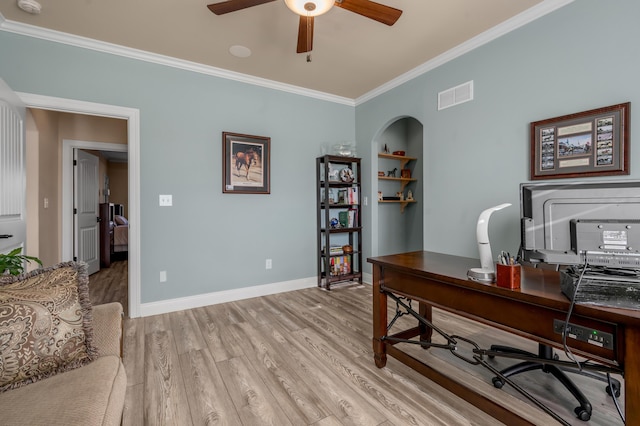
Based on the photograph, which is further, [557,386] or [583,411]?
[557,386]

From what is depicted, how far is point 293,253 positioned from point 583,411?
3.07 metres

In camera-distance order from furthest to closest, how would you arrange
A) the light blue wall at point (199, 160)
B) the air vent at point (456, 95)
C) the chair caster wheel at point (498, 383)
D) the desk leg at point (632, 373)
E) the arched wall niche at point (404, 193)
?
the arched wall niche at point (404, 193)
the air vent at point (456, 95)
the light blue wall at point (199, 160)
the chair caster wheel at point (498, 383)
the desk leg at point (632, 373)

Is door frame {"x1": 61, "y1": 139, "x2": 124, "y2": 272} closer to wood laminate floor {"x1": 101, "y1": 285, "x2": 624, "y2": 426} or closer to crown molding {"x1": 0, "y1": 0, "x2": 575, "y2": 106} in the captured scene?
crown molding {"x1": 0, "y1": 0, "x2": 575, "y2": 106}

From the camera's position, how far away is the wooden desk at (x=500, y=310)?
0.99 metres

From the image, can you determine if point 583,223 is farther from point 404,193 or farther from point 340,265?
point 404,193

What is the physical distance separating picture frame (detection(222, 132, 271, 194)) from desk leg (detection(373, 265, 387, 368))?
2.15 meters

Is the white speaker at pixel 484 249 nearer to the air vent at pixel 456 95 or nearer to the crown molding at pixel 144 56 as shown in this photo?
the air vent at pixel 456 95

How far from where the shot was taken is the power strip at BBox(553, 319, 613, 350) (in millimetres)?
1031

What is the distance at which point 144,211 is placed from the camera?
305 centimetres

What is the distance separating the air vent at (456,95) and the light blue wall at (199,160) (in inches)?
65.8

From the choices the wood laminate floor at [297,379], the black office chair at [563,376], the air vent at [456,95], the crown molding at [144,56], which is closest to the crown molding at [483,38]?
the air vent at [456,95]

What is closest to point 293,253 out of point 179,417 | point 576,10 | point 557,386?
point 179,417

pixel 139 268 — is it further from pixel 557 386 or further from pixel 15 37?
pixel 557 386

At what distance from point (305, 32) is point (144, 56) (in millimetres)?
1981
